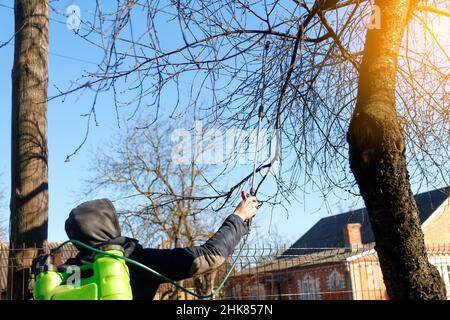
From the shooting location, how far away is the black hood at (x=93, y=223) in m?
2.06

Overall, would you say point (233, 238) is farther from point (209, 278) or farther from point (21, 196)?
point (209, 278)

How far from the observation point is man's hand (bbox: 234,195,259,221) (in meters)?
2.43

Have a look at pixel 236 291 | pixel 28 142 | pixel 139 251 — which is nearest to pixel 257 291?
pixel 236 291

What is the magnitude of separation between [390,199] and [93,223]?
5.64 ft

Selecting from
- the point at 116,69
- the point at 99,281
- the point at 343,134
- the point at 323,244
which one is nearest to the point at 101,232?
the point at 99,281

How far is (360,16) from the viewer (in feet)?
15.7

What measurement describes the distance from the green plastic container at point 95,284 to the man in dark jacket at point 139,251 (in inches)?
5.9

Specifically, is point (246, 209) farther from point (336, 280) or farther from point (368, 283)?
point (336, 280)

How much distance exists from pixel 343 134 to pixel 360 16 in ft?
3.67

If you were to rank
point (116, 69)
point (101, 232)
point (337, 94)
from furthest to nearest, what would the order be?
point (337, 94) → point (116, 69) → point (101, 232)

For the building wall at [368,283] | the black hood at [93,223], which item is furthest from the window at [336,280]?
the black hood at [93,223]

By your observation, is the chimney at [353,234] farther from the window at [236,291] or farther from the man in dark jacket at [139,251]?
the man in dark jacket at [139,251]

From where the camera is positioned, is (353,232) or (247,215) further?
(353,232)

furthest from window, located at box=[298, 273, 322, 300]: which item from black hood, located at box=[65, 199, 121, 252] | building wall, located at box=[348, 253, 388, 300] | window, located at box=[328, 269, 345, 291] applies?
black hood, located at box=[65, 199, 121, 252]
